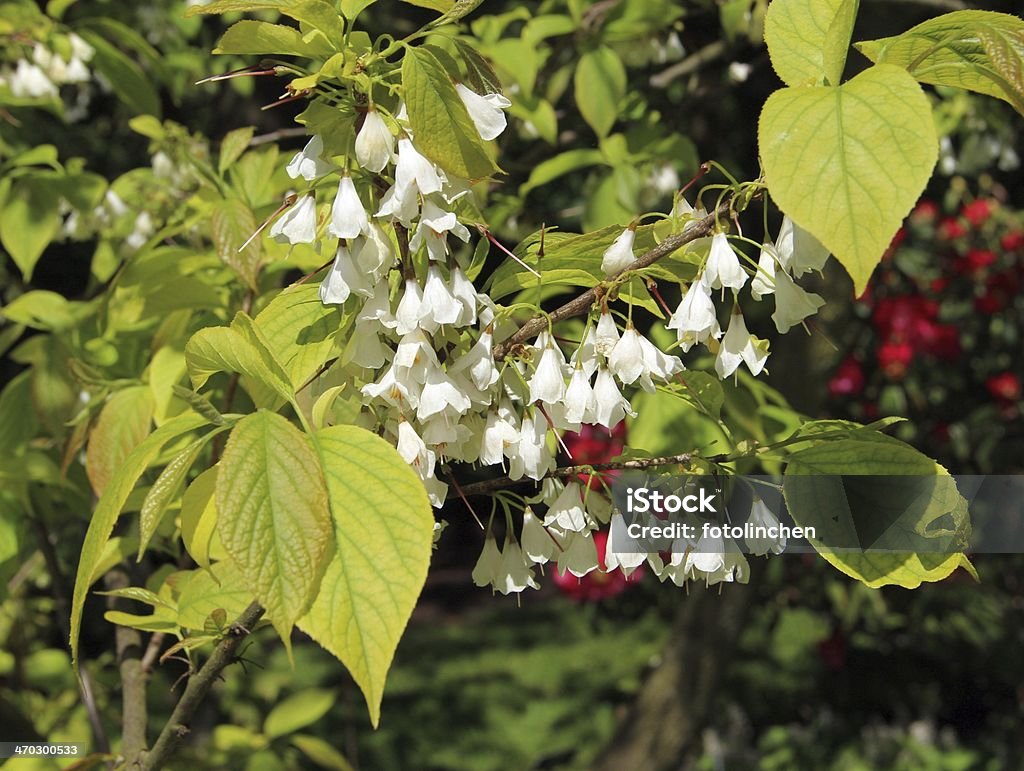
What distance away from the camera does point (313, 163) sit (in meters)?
0.89

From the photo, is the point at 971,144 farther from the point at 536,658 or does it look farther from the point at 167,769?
the point at 536,658

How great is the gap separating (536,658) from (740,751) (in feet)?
6.46

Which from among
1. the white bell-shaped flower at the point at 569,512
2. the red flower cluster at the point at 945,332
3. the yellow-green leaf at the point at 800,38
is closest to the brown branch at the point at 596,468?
the white bell-shaped flower at the point at 569,512

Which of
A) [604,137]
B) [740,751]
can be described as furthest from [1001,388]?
[604,137]

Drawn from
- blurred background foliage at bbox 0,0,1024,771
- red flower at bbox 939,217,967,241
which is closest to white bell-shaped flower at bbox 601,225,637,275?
blurred background foliage at bbox 0,0,1024,771

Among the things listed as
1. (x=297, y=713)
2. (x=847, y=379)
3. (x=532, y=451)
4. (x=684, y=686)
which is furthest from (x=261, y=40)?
(x=847, y=379)

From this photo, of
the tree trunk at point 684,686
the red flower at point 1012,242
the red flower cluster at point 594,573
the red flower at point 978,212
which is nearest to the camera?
the red flower cluster at point 594,573

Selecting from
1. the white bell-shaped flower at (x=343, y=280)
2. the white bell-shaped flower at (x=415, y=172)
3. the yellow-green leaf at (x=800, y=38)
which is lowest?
the white bell-shaped flower at (x=343, y=280)

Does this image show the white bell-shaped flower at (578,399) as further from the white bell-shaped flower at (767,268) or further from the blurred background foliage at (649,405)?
the blurred background foliage at (649,405)

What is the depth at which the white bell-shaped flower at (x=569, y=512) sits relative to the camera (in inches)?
36.9

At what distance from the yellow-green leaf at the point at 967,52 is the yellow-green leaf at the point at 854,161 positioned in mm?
76

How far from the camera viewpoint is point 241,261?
1296 millimetres

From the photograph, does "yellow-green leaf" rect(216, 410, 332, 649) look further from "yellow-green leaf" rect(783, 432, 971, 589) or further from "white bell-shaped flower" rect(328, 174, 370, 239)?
"yellow-green leaf" rect(783, 432, 971, 589)

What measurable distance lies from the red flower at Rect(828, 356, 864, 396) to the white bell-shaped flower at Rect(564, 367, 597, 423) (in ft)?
9.65
